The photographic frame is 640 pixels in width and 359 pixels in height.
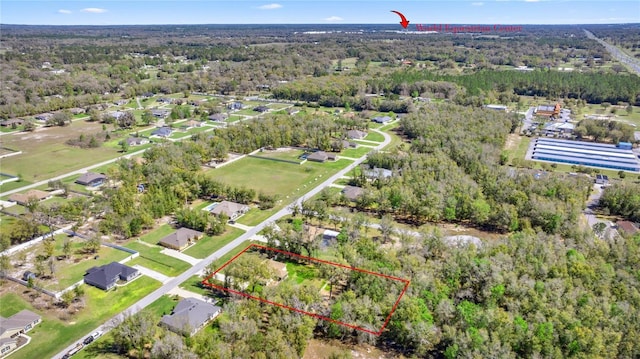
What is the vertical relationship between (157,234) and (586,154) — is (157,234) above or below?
below

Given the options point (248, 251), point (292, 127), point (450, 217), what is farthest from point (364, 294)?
point (292, 127)

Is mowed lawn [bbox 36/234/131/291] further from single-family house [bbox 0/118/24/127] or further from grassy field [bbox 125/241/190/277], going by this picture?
single-family house [bbox 0/118/24/127]

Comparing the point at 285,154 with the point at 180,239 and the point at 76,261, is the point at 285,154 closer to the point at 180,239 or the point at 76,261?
the point at 180,239

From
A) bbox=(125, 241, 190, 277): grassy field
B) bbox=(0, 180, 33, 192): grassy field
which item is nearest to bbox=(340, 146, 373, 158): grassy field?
bbox=(125, 241, 190, 277): grassy field

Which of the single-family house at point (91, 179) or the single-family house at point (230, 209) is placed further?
the single-family house at point (91, 179)

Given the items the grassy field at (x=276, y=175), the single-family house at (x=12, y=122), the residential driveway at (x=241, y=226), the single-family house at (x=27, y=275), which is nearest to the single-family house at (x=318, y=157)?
the grassy field at (x=276, y=175)

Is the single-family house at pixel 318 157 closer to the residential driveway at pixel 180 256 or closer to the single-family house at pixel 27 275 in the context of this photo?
the residential driveway at pixel 180 256

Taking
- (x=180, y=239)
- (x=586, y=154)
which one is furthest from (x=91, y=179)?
(x=586, y=154)

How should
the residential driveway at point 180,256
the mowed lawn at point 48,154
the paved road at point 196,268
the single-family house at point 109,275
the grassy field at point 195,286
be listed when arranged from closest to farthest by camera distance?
the paved road at point 196,268, the grassy field at point 195,286, the single-family house at point 109,275, the residential driveway at point 180,256, the mowed lawn at point 48,154
